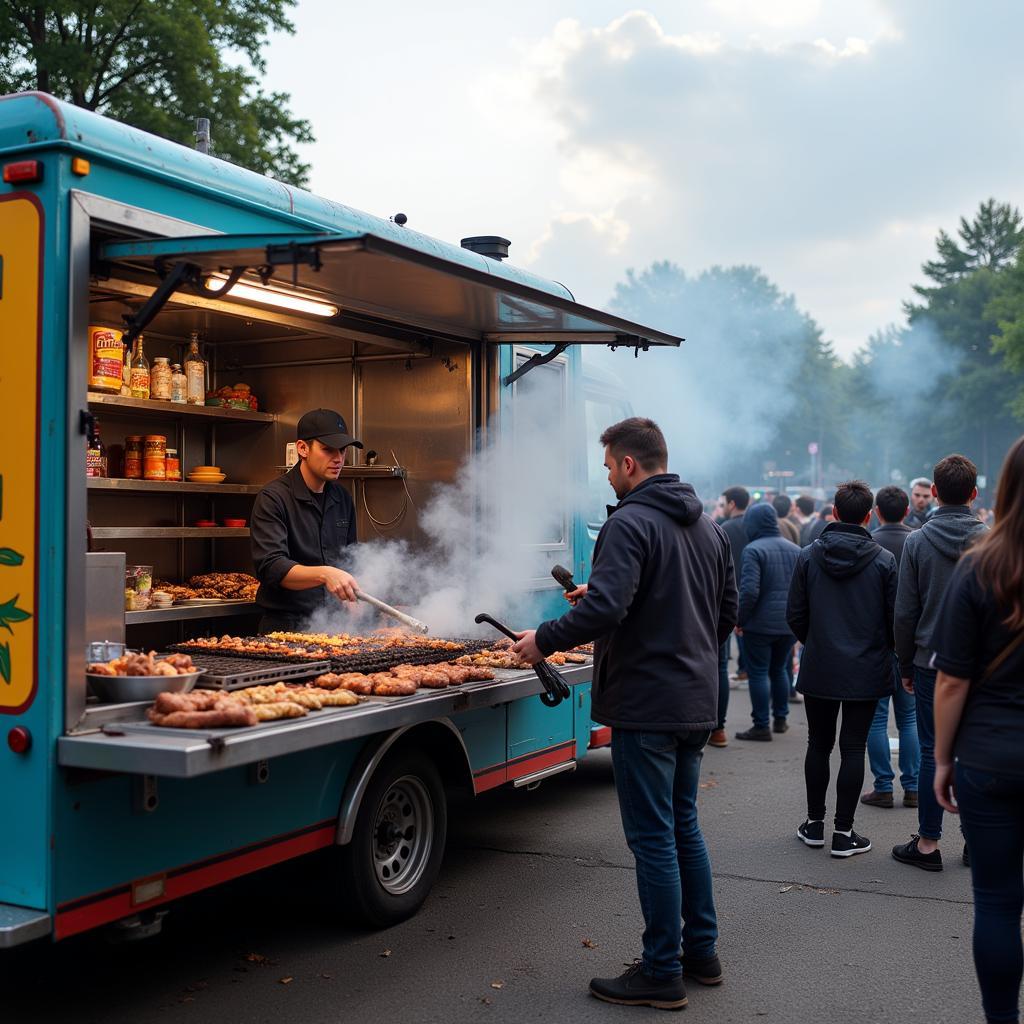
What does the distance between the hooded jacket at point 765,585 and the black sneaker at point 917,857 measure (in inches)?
141

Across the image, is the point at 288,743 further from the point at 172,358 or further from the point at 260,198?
the point at 172,358

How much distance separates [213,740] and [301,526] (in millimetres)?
3056

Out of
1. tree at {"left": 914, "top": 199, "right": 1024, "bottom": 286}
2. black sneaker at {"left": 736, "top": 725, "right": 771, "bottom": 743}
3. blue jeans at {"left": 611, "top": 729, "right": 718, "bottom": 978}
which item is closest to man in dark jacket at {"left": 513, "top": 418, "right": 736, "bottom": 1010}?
blue jeans at {"left": 611, "top": 729, "right": 718, "bottom": 978}

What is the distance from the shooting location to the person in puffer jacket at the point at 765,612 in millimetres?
9844

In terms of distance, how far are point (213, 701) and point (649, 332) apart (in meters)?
3.49

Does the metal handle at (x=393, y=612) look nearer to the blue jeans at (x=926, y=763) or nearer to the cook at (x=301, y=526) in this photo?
the cook at (x=301, y=526)

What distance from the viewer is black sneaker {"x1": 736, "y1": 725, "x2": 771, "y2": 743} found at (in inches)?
393

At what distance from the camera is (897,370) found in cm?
7256

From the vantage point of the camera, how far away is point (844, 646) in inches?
250

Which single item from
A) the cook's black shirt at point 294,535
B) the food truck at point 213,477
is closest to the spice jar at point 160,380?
the food truck at point 213,477

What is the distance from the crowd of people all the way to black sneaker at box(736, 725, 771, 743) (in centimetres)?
232

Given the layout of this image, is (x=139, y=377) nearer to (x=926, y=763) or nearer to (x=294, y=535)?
(x=294, y=535)

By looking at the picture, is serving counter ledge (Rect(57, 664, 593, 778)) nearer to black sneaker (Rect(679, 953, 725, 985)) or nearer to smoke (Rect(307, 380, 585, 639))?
black sneaker (Rect(679, 953, 725, 985))

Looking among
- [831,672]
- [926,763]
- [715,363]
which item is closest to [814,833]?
[926,763]
